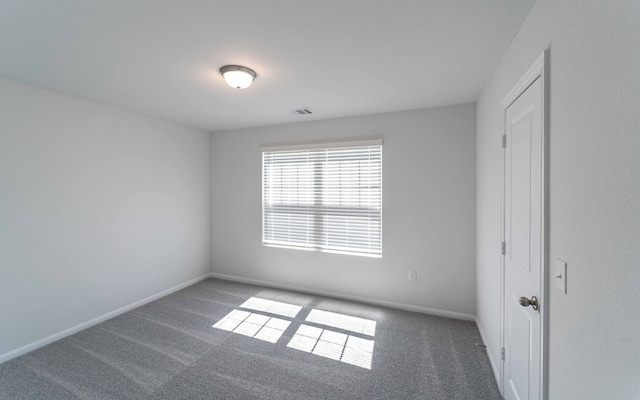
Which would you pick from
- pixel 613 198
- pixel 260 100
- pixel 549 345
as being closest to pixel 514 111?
pixel 613 198

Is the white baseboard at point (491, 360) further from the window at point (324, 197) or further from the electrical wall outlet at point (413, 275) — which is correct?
the window at point (324, 197)

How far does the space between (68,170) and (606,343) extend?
4140mm

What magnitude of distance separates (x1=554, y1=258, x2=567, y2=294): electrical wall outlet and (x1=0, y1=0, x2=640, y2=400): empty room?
0.04 ft

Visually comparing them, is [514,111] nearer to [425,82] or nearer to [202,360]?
[425,82]

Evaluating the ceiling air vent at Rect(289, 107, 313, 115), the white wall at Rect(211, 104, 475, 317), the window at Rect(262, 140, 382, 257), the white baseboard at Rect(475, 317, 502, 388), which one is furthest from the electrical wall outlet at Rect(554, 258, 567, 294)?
the ceiling air vent at Rect(289, 107, 313, 115)

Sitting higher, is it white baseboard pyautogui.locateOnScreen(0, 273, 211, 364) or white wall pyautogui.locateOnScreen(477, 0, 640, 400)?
white wall pyautogui.locateOnScreen(477, 0, 640, 400)

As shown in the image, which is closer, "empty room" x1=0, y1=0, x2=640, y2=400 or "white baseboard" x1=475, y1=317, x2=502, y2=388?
"empty room" x1=0, y1=0, x2=640, y2=400

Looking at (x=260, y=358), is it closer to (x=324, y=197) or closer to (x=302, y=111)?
(x=324, y=197)

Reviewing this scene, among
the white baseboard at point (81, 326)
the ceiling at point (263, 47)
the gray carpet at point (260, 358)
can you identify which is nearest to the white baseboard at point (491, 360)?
the gray carpet at point (260, 358)

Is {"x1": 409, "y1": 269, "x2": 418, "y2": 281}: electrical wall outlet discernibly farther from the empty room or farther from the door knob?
the door knob

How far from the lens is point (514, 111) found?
5.59 feet

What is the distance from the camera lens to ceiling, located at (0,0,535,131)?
1.48 m

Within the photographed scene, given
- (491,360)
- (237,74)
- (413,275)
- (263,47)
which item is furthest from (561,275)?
(237,74)

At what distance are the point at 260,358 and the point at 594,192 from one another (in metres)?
2.57
